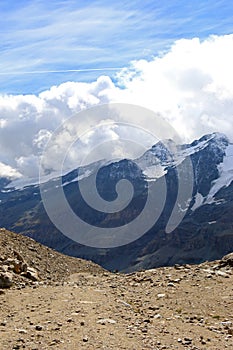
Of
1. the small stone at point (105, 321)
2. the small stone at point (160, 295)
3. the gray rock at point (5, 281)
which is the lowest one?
the small stone at point (105, 321)

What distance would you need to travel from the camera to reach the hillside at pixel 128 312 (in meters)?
15.2

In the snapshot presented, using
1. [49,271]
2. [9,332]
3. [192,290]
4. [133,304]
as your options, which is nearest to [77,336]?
[9,332]

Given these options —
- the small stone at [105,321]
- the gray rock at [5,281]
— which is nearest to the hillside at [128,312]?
the small stone at [105,321]

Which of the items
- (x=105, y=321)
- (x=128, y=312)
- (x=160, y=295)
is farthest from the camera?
(x=160, y=295)

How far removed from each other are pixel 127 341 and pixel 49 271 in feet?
72.6

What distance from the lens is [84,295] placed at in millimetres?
21906

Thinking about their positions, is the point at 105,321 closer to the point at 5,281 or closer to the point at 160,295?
the point at 160,295

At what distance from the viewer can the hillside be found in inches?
600

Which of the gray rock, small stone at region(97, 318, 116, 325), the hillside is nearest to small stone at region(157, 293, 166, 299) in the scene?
the hillside

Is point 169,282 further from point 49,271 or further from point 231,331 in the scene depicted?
point 49,271

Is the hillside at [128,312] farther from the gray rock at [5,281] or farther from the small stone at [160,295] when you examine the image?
the gray rock at [5,281]

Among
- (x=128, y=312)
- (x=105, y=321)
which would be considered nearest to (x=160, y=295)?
(x=128, y=312)

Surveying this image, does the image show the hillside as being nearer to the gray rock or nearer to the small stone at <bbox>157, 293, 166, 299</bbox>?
the small stone at <bbox>157, 293, 166, 299</bbox>

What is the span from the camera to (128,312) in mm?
18812
